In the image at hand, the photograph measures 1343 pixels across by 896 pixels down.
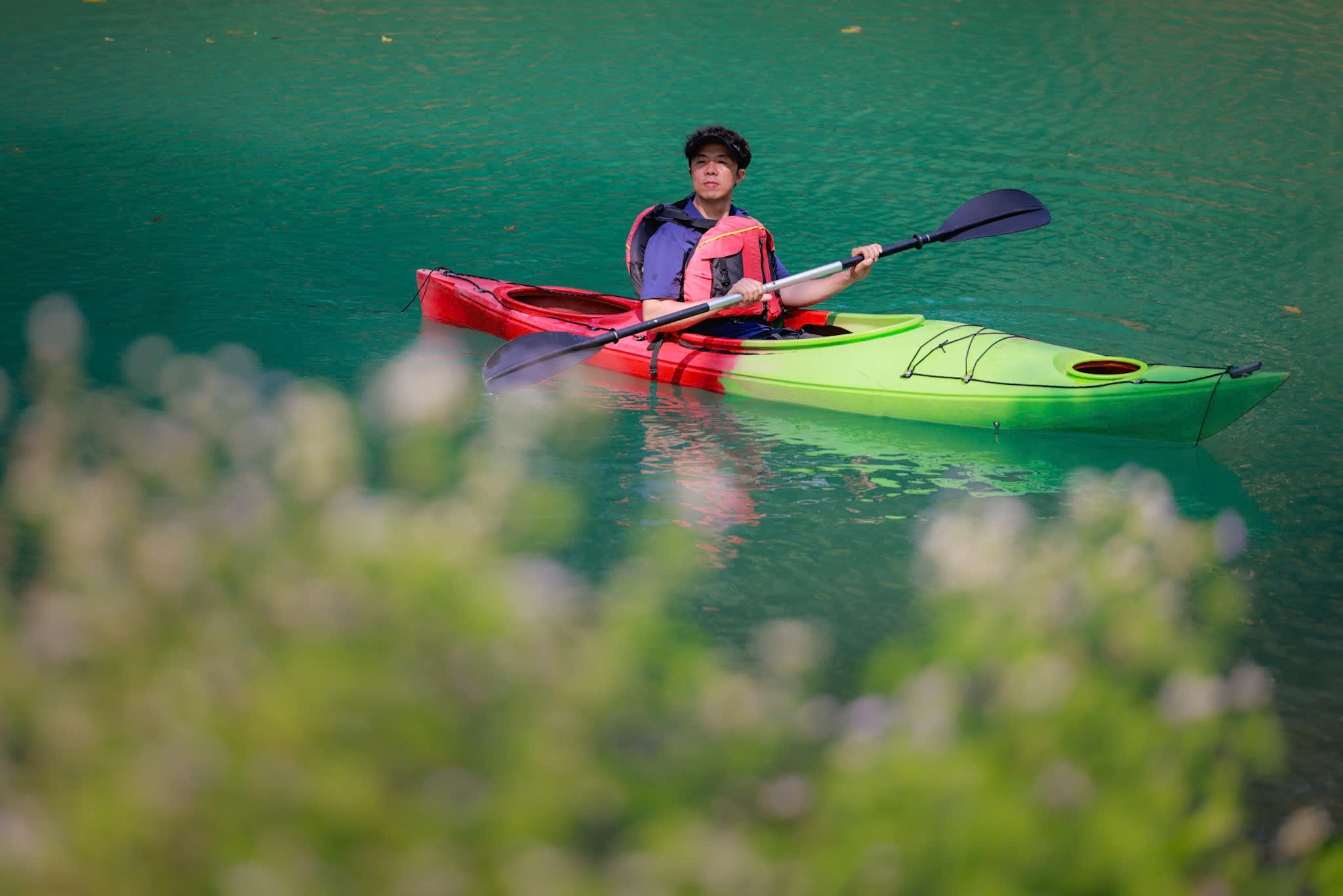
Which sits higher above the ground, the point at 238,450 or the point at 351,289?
the point at 351,289

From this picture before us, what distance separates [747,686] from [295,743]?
0.39m

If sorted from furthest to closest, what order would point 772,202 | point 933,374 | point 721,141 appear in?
point 772,202 < point 721,141 < point 933,374

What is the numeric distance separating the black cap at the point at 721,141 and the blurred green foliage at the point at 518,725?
146 inches

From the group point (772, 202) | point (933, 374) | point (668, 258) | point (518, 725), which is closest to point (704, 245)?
point (668, 258)

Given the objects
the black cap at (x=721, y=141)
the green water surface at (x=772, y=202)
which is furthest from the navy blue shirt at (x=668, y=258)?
the green water surface at (x=772, y=202)

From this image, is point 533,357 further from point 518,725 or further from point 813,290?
point 518,725

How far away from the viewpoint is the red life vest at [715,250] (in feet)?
16.6

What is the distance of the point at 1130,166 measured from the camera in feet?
28.2

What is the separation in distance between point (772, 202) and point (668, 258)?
3066 mm

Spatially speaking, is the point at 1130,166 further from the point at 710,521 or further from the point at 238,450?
the point at 238,450

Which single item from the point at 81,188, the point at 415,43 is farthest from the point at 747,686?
the point at 415,43

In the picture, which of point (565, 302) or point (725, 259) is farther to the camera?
point (565, 302)

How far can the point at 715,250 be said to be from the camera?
16.6 feet

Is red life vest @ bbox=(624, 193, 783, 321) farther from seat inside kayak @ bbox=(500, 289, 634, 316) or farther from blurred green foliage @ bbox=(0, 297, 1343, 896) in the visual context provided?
blurred green foliage @ bbox=(0, 297, 1343, 896)
